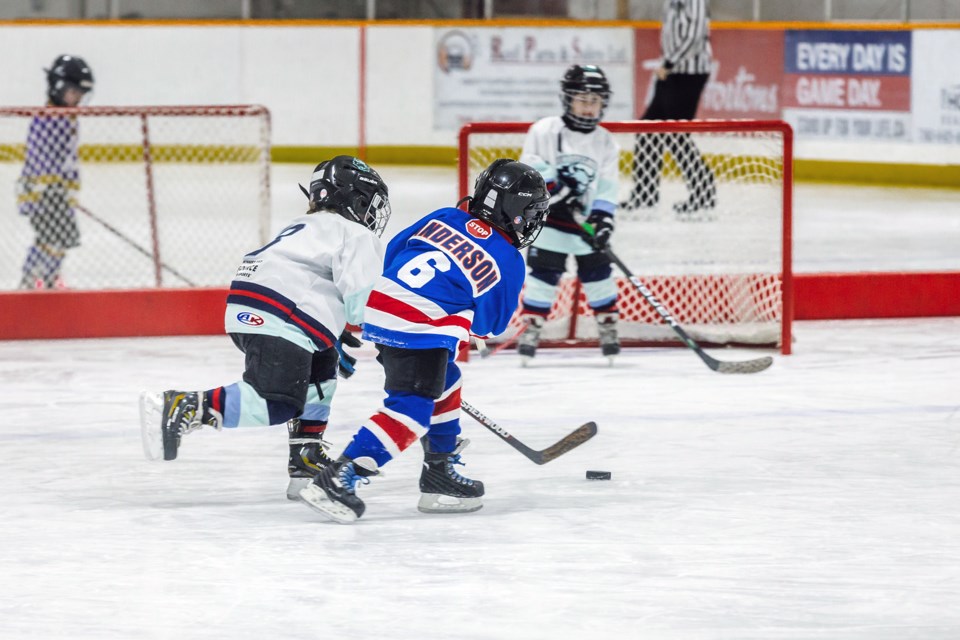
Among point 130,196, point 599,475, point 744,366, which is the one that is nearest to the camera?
point 599,475

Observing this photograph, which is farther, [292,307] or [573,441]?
[573,441]

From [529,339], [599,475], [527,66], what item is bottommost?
[599,475]

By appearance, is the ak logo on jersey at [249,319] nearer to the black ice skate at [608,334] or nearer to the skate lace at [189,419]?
the skate lace at [189,419]

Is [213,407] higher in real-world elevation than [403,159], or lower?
lower

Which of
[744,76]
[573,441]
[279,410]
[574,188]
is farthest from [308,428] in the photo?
[744,76]

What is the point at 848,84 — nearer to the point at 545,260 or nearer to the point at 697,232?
the point at 697,232

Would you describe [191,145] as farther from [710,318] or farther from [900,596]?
[900,596]

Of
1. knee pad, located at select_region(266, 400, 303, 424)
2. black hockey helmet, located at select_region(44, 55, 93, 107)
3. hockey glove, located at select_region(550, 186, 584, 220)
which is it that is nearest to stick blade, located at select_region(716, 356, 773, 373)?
hockey glove, located at select_region(550, 186, 584, 220)

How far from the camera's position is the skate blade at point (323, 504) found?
10.4 feet

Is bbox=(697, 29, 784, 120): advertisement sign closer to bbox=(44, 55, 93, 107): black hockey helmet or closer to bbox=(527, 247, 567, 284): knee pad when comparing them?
bbox=(44, 55, 93, 107): black hockey helmet

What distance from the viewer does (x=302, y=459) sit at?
346 centimetres

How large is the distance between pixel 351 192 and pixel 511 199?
1.17 ft

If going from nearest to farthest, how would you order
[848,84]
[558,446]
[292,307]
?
[292,307] < [558,446] < [848,84]

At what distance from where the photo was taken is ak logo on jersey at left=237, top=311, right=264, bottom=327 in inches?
131
